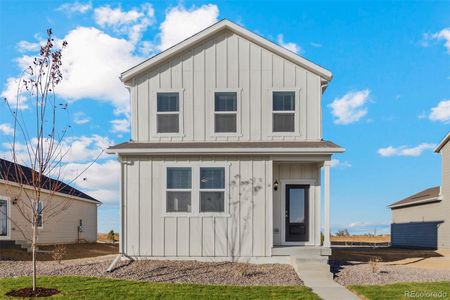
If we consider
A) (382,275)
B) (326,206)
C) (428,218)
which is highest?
(326,206)

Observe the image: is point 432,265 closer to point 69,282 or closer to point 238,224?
point 238,224

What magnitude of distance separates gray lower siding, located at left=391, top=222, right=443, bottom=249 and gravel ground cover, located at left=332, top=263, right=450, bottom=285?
485 inches

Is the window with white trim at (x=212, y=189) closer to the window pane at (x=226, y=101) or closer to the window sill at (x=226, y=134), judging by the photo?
the window sill at (x=226, y=134)

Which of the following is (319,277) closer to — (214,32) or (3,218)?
(214,32)

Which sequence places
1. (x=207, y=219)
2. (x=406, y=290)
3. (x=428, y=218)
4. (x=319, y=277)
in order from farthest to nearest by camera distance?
(x=428, y=218) < (x=207, y=219) < (x=319, y=277) < (x=406, y=290)

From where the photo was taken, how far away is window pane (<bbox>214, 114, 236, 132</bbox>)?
1396 cm

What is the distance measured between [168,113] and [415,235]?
2014 cm

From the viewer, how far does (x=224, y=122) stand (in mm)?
13984

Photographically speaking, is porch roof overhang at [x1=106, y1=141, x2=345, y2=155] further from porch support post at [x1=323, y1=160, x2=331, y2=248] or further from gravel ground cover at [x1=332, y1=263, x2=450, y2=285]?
gravel ground cover at [x1=332, y1=263, x2=450, y2=285]

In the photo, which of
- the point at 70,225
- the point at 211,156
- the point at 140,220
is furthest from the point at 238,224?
the point at 70,225

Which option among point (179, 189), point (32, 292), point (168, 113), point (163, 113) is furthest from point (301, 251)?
point (32, 292)

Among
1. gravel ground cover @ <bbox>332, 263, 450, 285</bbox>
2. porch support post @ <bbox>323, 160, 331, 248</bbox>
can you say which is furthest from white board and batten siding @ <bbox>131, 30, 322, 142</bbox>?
gravel ground cover @ <bbox>332, 263, 450, 285</bbox>

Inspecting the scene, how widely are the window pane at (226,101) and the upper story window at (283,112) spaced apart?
132 cm

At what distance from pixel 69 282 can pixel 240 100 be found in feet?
24.5
